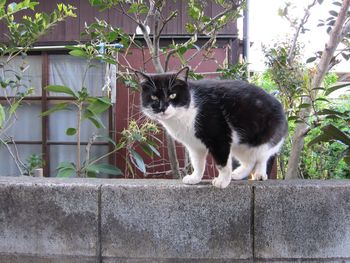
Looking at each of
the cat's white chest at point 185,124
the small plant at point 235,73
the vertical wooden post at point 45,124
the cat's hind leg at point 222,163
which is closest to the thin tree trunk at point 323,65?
the small plant at point 235,73

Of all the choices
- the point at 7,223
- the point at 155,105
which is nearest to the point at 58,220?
the point at 7,223

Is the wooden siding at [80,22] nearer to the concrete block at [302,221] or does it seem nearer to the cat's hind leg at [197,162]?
the cat's hind leg at [197,162]

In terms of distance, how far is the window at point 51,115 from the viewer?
5148 millimetres

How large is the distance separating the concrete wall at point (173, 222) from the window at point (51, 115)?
2.96 m

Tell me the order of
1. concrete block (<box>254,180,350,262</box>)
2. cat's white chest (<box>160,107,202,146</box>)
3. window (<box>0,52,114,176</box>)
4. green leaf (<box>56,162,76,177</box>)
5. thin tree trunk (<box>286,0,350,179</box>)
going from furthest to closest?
window (<box>0,52,114,176</box>) < green leaf (<box>56,162,76,177</box>) < thin tree trunk (<box>286,0,350,179</box>) < cat's white chest (<box>160,107,202,146</box>) < concrete block (<box>254,180,350,262</box>)

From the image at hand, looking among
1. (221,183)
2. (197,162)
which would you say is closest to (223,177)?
(221,183)

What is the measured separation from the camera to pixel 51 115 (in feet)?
17.1

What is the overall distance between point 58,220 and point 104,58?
3.87ft

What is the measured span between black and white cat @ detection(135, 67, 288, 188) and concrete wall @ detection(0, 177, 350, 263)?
186mm

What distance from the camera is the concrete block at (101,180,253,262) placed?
2.10 metres

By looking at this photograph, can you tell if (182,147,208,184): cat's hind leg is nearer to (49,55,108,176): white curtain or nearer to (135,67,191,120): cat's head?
(135,67,191,120): cat's head

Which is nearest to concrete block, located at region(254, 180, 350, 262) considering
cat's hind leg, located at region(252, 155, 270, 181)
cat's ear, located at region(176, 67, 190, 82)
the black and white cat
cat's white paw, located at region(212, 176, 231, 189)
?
cat's white paw, located at region(212, 176, 231, 189)

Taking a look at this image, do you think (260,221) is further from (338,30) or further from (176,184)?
(338,30)

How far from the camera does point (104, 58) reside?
8.98 feet
